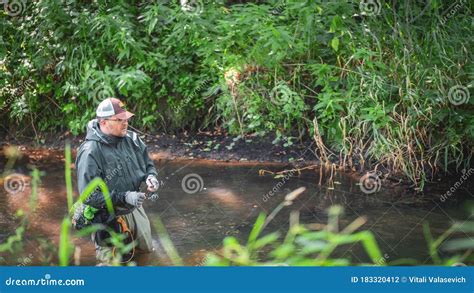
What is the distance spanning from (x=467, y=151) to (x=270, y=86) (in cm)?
324

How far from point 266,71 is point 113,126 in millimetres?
5218

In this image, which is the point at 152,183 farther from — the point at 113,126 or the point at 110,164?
the point at 113,126

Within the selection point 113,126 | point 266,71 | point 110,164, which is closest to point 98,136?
point 113,126

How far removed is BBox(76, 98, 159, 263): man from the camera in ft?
18.1

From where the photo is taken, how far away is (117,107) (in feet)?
18.6

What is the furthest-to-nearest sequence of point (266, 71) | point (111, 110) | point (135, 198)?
point (266, 71)
point (111, 110)
point (135, 198)

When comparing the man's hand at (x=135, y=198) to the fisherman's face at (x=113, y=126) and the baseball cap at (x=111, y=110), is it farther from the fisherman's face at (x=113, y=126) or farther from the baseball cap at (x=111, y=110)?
the baseball cap at (x=111, y=110)

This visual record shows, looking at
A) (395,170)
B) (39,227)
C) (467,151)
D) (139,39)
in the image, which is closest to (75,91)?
(139,39)

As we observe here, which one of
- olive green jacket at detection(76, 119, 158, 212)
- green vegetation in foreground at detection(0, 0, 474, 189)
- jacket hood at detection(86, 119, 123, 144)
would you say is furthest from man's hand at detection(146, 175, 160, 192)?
green vegetation in foreground at detection(0, 0, 474, 189)

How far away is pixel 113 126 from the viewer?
18.7 feet

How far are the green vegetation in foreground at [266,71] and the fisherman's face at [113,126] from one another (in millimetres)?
4138

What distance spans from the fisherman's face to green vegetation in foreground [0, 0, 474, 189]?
4.14 m

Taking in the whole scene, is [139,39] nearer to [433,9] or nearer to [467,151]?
[433,9]

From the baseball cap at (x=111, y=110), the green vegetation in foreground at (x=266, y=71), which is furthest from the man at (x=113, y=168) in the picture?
the green vegetation in foreground at (x=266, y=71)
